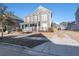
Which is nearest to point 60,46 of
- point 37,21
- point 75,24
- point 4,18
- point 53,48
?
point 53,48

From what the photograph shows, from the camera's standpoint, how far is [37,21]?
27.7ft

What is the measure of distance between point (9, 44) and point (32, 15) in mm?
1209

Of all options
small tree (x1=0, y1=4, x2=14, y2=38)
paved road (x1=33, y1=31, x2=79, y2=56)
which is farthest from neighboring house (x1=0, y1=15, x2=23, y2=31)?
paved road (x1=33, y1=31, x2=79, y2=56)

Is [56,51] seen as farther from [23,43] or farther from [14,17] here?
[14,17]

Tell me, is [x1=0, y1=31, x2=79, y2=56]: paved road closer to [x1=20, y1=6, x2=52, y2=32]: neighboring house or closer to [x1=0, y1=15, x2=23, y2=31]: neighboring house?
[x1=20, y1=6, x2=52, y2=32]: neighboring house

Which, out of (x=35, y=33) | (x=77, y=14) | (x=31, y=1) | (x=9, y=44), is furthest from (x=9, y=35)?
(x=77, y=14)

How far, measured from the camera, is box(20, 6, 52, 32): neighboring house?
8.35 m

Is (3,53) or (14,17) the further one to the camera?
(14,17)

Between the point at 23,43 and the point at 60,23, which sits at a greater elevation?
the point at 60,23

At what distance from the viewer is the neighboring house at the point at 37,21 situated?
8.35 m

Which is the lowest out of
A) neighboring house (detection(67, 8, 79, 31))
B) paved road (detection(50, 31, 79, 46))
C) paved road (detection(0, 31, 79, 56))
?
paved road (detection(0, 31, 79, 56))

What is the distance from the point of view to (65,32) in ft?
27.2

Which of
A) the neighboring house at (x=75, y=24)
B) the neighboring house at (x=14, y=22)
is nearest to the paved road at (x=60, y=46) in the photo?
the neighboring house at (x=75, y=24)

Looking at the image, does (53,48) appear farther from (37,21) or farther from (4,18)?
(4,18)
